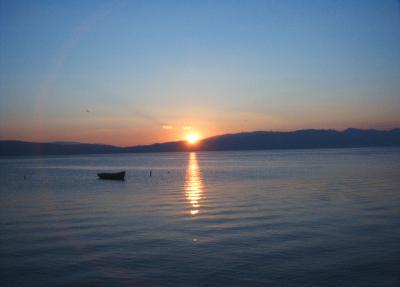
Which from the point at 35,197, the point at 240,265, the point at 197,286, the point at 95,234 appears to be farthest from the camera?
the point at 35,197

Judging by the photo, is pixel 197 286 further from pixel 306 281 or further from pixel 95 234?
pixel 95 234

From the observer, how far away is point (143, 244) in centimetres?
2123

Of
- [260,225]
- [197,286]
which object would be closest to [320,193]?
[260,225]

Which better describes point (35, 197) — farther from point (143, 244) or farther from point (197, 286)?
point (197, 286)

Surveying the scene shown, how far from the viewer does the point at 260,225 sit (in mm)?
25250

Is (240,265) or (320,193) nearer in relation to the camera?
(240,265)

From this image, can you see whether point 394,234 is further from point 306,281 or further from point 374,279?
point 306,281

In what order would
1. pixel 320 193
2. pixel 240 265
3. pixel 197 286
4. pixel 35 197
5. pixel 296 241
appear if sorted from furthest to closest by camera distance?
pixel 35 197
pixel 320 193
pixel 296 241
pixel 240 265
pixel 197 286

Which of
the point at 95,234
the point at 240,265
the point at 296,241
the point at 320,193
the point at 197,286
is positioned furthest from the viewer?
the point at 320,193

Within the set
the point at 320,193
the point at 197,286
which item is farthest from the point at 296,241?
the point at 320,193

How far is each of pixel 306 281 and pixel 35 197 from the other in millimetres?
39476

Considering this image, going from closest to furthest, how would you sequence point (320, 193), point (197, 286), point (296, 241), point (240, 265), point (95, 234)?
point (197, 286), point (240, 265), point (296, 241), point (95, 234), point (320, 193)

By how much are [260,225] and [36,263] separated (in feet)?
45.0

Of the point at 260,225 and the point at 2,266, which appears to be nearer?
the point at 2,266
